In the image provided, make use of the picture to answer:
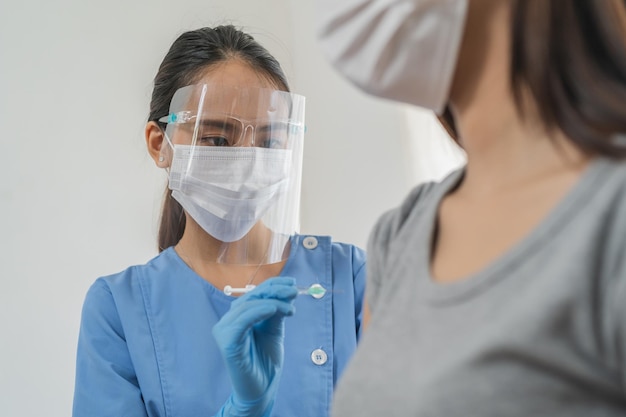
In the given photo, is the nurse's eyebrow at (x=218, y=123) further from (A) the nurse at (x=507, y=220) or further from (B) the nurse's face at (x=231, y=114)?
(A) the nurse at (x=507, y=220)

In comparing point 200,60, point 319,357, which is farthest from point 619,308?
point 200,60

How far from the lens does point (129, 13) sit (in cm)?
223

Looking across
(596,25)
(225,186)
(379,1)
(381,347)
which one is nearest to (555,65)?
(596,25)

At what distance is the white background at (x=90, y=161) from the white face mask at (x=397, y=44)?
3.87ft

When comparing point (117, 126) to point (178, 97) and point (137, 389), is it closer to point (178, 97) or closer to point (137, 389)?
point (178, 97)

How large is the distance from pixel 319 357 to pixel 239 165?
0.41 metres

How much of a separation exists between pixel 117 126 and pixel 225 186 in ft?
3.11

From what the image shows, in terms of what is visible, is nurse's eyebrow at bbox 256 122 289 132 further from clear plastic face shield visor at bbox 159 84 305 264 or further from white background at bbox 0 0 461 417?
white background at bbox 0 0 461 417

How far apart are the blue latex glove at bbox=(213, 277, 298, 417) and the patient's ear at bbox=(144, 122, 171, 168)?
0.43m

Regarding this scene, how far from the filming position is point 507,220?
544 mm

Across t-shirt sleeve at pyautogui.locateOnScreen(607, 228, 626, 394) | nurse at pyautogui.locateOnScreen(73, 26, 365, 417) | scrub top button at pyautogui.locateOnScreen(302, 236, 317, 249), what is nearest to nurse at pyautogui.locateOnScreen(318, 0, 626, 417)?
t-shirt sleeve at pyautogui.locateOnScreen(607, 228, 626, 394)

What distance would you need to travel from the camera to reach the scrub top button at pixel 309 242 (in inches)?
57.7

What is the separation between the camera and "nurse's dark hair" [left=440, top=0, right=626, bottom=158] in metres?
0.49

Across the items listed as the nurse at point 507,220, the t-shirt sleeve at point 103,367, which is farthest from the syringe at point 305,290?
the nurse at point 507,220
